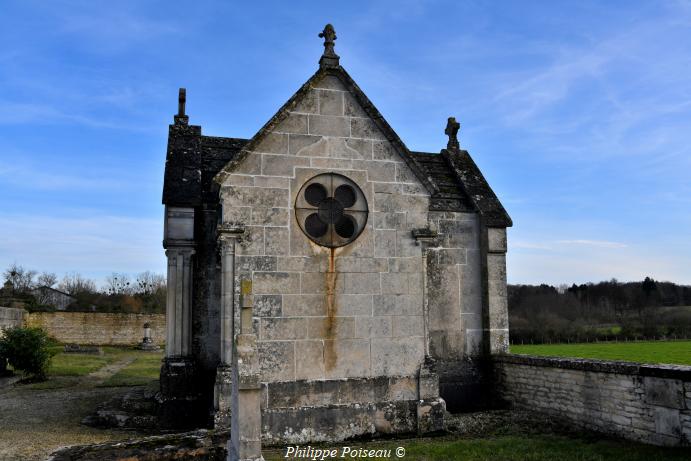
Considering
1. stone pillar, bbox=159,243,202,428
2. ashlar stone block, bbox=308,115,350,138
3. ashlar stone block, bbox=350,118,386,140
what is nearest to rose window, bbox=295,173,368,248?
ashlar stone block, bbox=308,115,350,138

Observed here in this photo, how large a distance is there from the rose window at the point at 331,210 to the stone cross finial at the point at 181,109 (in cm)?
431

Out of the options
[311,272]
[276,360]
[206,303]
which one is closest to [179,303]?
[206,303]

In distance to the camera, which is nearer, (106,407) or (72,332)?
(106,407)

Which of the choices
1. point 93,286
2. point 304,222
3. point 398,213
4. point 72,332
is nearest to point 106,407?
point 304,222

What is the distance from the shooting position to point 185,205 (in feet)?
36.8

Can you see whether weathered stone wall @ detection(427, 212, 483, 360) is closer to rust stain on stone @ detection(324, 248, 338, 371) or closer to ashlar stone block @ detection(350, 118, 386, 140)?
ashlar stone block @ detection(350, 118, 386, 140)

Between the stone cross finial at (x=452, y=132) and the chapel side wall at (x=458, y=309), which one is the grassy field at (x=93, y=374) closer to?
the chapel side wall at (x=458, y=309)

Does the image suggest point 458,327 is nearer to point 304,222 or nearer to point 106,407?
point 304,222

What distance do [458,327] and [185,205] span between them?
21.7ft

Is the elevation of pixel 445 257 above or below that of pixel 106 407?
above

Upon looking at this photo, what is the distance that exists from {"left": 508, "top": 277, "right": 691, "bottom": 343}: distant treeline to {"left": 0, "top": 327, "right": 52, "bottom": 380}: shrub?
142 feet

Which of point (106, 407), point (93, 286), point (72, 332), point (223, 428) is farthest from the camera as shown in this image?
point (93, 286)

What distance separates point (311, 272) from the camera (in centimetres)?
1008

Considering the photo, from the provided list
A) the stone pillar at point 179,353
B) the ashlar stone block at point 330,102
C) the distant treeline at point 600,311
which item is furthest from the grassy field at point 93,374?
the distant treeline at point 600,311
